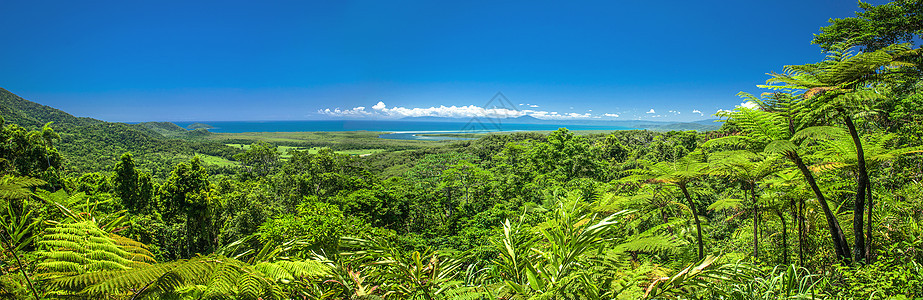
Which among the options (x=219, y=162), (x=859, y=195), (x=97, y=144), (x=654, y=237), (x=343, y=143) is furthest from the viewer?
(x=343, y=143)

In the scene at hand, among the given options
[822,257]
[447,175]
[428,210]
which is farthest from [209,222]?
[822,257]

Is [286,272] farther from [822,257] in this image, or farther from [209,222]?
[209,222]

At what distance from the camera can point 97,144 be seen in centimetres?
8569

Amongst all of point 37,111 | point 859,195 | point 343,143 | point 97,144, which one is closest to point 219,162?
point 97,144

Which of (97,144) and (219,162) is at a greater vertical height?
(97,144)

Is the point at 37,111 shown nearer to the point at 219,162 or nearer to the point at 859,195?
the point at 219,162

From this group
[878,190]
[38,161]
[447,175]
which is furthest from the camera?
[38,161]

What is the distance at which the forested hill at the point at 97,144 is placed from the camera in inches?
2693

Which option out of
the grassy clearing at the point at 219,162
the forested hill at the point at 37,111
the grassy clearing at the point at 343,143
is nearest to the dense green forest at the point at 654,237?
the grassy clearing at the point at 219,162

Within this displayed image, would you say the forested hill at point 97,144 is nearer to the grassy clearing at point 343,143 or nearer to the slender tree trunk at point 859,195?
the grassy clearing at point 343,143

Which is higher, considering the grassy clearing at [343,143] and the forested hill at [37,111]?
the forested hill at [37,111]

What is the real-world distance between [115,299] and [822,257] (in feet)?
23.3

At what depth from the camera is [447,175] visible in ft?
42.3

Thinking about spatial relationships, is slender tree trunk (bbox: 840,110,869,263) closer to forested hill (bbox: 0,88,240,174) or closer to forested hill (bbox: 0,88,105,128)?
forested hill (bbox: 0,88,240,174)
